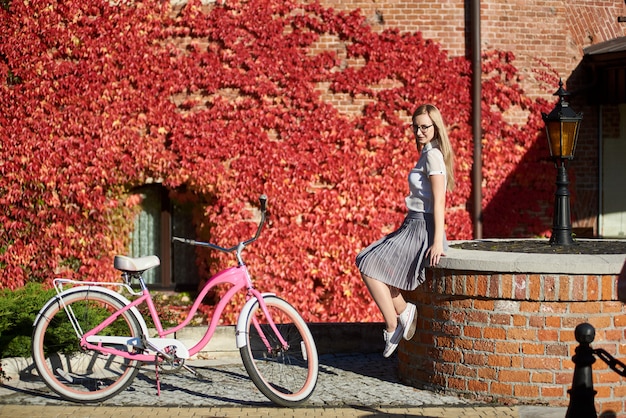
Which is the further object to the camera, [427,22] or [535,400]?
[427,22]

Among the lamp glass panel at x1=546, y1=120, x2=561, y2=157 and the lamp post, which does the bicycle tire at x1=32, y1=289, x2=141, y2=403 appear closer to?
the lamp post

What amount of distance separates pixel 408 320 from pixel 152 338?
1.74 metres

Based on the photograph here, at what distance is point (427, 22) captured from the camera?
10938mm

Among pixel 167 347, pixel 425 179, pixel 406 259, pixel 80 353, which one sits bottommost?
pixel 80 353

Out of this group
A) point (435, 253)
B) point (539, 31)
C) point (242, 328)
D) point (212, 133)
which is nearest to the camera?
point (242, 328)

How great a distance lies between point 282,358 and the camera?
6148mm

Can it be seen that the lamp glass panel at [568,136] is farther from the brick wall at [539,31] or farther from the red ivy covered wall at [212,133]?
the brick wall at [539,31]

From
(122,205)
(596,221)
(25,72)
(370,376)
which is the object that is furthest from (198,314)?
(596,221)

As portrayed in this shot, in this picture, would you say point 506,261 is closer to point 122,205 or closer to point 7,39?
point 122,205

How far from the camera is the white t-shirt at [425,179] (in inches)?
233

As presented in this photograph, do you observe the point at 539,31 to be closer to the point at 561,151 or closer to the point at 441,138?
the point at 561,151

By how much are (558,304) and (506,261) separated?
43 centimetres

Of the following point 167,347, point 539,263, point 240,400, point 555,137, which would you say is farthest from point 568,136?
point 167,347

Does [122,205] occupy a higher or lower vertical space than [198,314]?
higher
